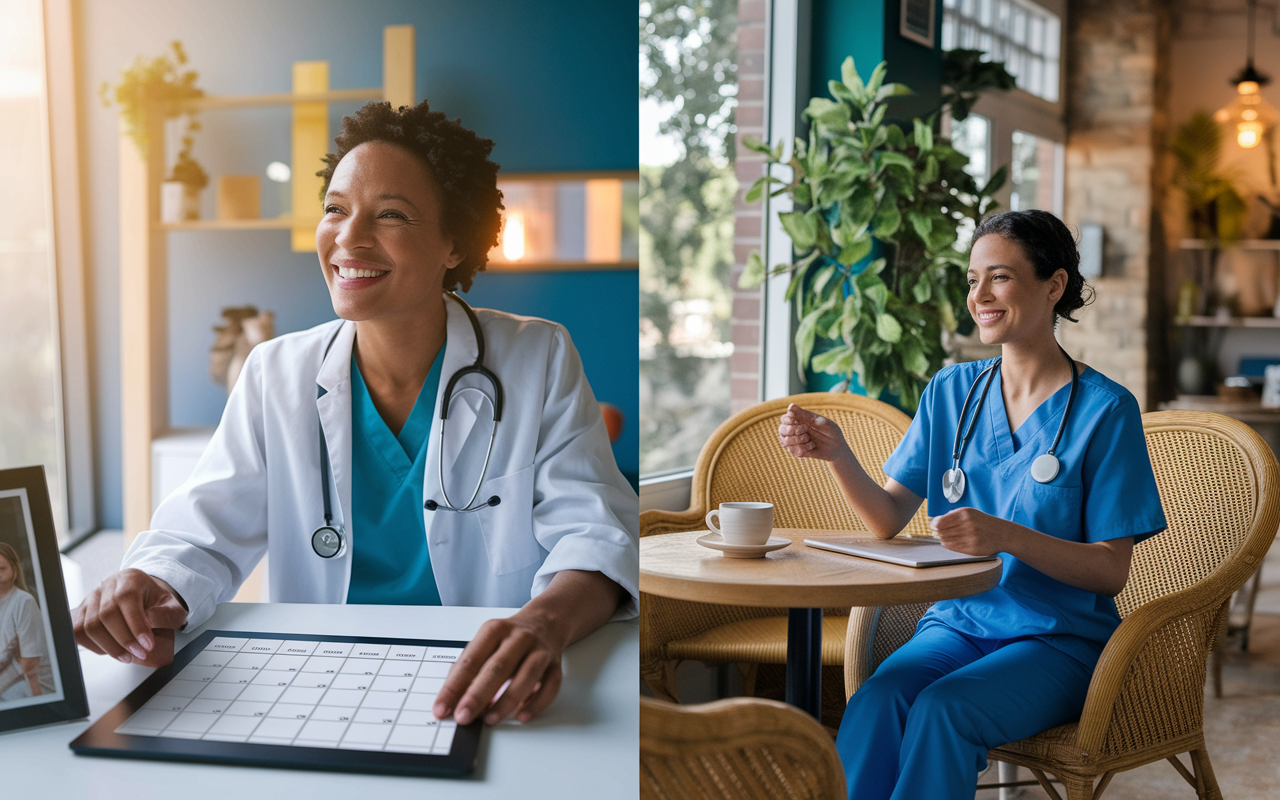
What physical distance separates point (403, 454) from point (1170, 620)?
32.5 inches

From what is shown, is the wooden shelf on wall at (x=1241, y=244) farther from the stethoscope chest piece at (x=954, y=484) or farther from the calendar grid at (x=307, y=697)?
the calendar grid at (x=307, y=697)

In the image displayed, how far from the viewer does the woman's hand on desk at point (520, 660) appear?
1.56 feet

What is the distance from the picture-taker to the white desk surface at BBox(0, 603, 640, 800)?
1.38 feet

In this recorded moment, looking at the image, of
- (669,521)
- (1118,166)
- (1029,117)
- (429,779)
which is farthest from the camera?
(1118,166)

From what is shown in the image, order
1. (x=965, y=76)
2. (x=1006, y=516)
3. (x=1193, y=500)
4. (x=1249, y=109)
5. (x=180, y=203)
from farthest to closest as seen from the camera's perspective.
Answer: (x=1249, y=109) → (x=965, y=76) → (x=1193, y=500) → (x=1006, y=516) → (x=180, y=203)

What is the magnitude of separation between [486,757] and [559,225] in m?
0.27

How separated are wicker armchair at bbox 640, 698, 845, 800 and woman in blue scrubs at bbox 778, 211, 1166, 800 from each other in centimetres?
47

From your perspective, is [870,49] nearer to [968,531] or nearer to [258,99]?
[968,531]

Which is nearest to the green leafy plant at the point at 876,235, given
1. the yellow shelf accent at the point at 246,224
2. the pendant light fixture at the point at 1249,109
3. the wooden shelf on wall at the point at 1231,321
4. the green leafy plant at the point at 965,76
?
the green leafy plant at the point at 965,76

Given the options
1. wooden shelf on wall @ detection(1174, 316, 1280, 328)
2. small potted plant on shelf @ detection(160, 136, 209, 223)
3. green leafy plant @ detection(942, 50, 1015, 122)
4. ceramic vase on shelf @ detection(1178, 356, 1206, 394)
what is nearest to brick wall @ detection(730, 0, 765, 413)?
green leafy plant @ detection(942, 50, 1015, 122)

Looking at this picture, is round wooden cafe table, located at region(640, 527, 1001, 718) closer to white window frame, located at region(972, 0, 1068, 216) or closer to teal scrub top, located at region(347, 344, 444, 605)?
teal scrub top, located at region(347, 344, 444, 605)

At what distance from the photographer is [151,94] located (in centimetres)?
56

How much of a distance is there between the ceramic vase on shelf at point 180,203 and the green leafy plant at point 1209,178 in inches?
146

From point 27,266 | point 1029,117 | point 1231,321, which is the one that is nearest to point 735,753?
point 27,266
